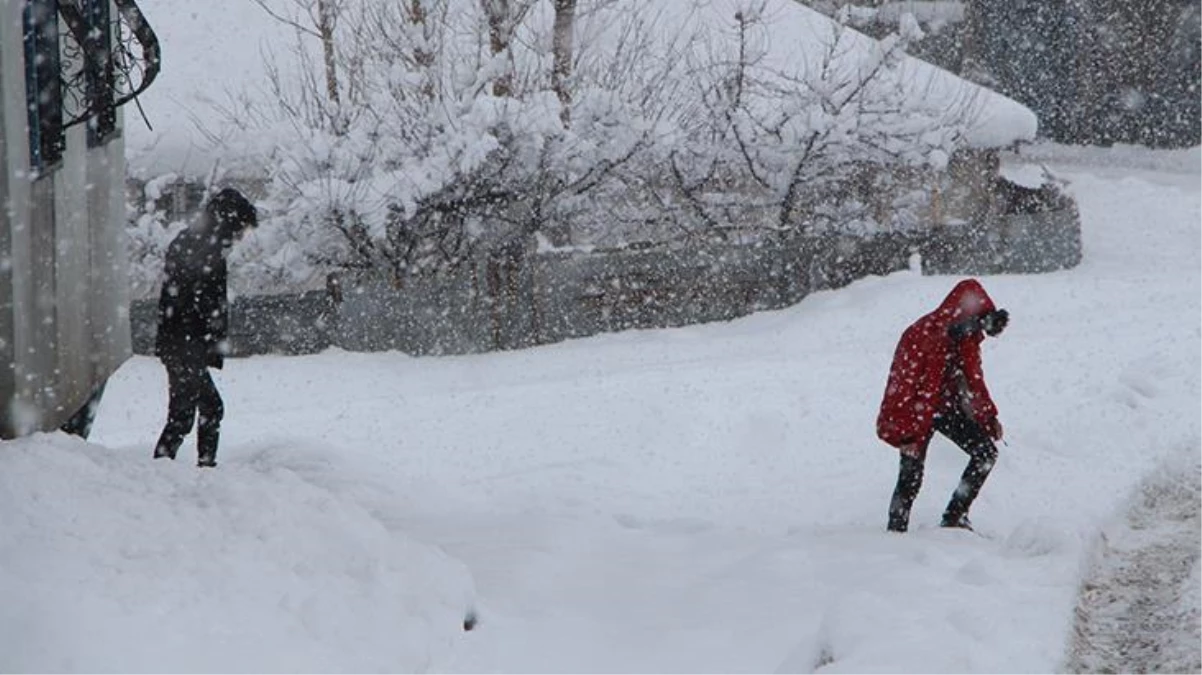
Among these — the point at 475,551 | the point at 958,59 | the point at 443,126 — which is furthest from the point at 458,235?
the point at 958,59

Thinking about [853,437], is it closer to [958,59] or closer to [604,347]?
[604,347]

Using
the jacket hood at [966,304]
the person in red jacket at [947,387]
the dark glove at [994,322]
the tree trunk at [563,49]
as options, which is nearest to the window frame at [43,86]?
the person in red jacket at [947,387]

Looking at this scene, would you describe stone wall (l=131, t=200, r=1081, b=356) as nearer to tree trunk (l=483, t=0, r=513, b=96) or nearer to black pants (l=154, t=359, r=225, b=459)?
tree trunk (l=483, t=0, r=513, b=96)

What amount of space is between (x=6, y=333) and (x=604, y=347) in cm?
759

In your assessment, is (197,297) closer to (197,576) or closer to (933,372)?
(197,576)

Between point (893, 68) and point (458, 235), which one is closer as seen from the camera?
point (458, 235)

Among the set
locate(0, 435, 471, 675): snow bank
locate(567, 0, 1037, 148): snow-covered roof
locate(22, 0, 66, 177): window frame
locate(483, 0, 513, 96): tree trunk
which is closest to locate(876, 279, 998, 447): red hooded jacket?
locate(0, 435, 471, 675): snow bank

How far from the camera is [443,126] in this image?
14.8 m

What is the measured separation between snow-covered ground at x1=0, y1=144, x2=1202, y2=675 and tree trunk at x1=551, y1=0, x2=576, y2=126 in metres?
3.16

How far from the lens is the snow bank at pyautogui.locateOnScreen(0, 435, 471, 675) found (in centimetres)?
461

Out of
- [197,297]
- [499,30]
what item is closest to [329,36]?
[499,30]

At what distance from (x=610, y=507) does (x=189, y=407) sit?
257 centimetres

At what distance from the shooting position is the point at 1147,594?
7598 millimetres

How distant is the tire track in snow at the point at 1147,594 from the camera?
6.71 meters
